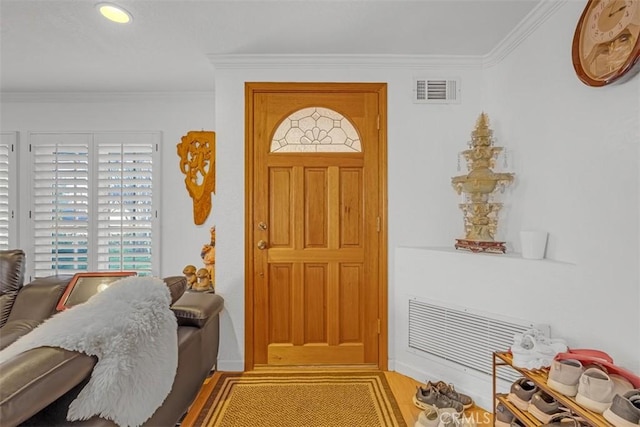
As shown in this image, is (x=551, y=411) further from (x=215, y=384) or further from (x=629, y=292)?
(x=215, y=384)

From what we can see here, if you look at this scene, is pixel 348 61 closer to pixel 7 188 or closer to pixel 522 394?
pixel 522 394

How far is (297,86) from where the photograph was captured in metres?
2.53

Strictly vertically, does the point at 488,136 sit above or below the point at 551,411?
above

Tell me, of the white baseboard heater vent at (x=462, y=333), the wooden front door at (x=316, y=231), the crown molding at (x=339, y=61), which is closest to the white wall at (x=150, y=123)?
the crown molding at (x=339, y=61)

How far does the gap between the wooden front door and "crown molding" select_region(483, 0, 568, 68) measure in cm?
84

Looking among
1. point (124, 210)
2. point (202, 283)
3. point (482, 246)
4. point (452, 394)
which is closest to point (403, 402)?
point (452, 394)

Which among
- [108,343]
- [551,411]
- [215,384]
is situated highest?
[108,343]

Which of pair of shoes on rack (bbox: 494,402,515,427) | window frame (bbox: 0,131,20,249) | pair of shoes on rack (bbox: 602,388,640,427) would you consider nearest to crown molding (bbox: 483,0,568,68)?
pair of shoes on rack (bbox: 602,388,640,427)

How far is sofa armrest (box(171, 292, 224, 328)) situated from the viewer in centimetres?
197

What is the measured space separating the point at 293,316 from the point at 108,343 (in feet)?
4.98

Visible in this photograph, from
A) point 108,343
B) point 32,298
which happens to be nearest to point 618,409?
point 108,343

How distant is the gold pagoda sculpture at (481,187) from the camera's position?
7.08 ft

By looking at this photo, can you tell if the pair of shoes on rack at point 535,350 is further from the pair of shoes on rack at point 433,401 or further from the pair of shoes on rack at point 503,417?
the pair of shoes on rack at point 433,401

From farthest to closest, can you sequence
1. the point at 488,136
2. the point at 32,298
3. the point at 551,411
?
the point at 488,136
the point at 32,298
the point at 551,411
